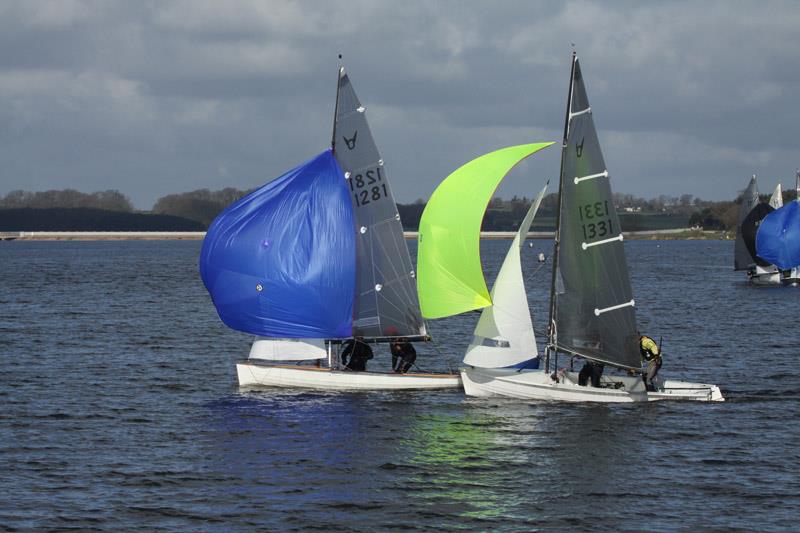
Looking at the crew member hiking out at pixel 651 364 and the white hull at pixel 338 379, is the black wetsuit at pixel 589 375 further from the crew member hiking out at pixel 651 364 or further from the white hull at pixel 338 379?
the white hull at pixel 338 379

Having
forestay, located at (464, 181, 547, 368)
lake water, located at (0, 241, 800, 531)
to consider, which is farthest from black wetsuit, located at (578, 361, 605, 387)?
forestay, located at (464, 181, 547, 368)

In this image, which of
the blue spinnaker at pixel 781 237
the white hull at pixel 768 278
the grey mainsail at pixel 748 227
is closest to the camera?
the blue spinnaker at pixel 781 237

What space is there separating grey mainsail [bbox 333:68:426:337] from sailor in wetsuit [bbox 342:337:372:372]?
411mm

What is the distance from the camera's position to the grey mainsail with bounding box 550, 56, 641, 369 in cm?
3822

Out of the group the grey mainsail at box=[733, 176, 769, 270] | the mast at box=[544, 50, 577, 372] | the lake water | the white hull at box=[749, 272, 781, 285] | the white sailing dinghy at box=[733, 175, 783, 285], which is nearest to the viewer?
the lake water

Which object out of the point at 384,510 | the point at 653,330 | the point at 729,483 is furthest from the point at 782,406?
the point at 653,330

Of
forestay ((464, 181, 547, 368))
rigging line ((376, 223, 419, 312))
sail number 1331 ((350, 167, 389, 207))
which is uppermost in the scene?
sail number 1331 ((350, 167, 389, 207))

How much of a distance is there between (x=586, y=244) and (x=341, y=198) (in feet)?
29.0

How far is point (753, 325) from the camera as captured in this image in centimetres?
7094

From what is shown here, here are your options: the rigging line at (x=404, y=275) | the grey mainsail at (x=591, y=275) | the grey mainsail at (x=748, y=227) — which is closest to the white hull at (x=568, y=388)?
the grey mainsail at (x=591, y=275)

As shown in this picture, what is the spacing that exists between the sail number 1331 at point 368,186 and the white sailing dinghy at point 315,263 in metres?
0.03

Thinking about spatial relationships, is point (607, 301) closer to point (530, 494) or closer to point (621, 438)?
point (621, 438)

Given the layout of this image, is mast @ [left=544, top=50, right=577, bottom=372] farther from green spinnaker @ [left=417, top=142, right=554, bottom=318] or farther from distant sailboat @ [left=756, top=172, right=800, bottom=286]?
distant sailboat @ [left=756, top=172, right=800, bottom=286]

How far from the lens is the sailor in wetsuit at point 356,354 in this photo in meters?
42.1
